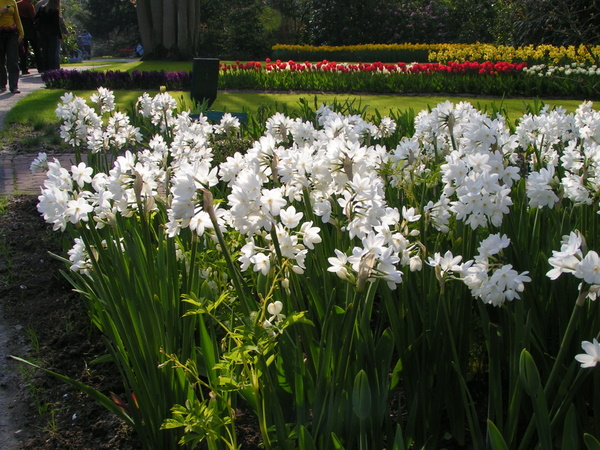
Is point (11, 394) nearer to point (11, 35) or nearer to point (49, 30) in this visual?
point (11, 35)

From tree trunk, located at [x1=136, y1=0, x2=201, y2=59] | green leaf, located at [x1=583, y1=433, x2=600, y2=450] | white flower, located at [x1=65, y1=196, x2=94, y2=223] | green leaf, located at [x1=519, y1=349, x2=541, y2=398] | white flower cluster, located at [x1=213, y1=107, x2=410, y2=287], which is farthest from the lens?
tree trunk, located at [x1=136, y1=0, x2=201, y2=59]

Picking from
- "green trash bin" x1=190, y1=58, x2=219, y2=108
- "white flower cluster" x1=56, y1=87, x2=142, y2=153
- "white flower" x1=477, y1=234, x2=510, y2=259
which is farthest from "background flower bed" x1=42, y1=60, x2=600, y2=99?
"white flower" x1=477, y1=234, x2=510, y2=259

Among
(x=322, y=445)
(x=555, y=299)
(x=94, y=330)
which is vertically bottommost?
(x=94, y=330)

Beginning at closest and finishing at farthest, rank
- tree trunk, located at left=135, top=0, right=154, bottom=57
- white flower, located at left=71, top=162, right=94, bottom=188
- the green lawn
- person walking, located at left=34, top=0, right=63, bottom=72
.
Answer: white flower, located at left=71, top=162, right=94, bottom=188 → the green lawn → person walking, located at left=34, top=0, right=63, bottom=72 → tree trunk, located at left=135, top=0, right=154, bottom=57

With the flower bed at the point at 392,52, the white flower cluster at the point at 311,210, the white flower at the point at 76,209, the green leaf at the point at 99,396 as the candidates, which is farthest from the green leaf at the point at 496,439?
the flower bed at the point at 392,52

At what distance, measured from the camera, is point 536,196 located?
1897 mm

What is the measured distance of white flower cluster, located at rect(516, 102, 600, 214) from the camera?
6.15 ft

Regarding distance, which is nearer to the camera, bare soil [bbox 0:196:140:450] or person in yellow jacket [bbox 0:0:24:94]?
bare soil [bbox 0:196:140:450]

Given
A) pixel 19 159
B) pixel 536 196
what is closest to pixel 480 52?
pixel 19 159

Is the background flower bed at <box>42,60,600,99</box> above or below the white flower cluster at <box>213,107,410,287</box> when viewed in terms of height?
below

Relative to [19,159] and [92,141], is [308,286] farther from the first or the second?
[19,159]

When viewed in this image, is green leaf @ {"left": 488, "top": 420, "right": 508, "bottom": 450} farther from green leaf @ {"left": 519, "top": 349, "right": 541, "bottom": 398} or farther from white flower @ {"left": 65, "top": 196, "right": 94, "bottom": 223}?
white flower @ {"left": 65, "top": 196, "right": 94, "bottom": 223}

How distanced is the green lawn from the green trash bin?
40 centimetres

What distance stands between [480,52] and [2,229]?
1154 cm
